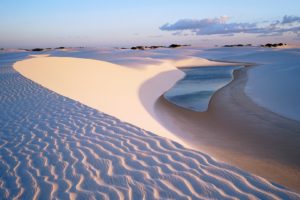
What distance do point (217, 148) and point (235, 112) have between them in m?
3.72

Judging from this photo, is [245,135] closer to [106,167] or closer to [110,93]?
[106,167]

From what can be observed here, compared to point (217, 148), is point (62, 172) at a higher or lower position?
higher

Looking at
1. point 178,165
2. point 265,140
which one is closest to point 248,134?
point 265,140

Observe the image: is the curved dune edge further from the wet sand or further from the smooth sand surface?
the wet sand

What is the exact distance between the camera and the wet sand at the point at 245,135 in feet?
19.1

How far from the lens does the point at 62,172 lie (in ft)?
14.7

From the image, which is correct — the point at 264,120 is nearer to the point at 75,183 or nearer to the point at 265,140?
the point at 265,140

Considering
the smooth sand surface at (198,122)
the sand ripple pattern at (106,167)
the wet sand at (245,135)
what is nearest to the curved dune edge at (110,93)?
the smooth sand surface at (198,122)

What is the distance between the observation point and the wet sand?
5.82 metres

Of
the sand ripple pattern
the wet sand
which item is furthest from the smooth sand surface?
the sand ripple pattern

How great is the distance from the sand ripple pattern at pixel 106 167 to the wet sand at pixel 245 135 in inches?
65.7

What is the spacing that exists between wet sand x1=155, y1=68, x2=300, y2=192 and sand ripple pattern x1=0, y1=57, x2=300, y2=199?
167cm

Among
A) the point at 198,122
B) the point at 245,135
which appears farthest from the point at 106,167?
the point at 198,122

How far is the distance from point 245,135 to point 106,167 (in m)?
4.59
